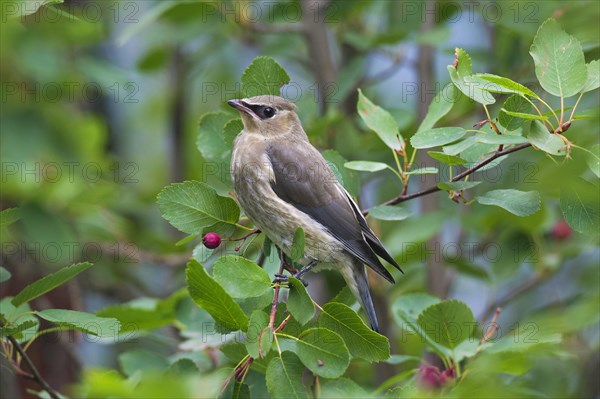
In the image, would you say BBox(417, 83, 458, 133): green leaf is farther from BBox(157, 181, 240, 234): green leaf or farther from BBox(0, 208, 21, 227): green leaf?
BBox(0, 208, 21, 227): green leaf

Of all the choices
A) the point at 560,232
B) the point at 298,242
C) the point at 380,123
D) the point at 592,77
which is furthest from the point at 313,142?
the point at 592,77

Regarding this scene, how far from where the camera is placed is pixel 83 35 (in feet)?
13.4

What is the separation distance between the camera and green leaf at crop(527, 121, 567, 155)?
249cm

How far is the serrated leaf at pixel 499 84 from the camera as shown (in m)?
2.53

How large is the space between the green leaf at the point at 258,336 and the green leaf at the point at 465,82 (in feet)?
3.05

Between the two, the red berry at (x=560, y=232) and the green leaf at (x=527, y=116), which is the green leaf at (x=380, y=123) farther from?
the red berry at (x=560, y=232)

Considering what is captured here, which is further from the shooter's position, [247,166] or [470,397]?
[247,166]

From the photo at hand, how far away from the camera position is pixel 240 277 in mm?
2678

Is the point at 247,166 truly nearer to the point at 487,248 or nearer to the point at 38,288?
the point at 38,288

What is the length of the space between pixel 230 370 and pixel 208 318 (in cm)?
89

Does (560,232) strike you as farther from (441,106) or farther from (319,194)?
(441,106)

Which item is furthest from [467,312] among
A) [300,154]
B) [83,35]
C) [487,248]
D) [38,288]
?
[83,35]

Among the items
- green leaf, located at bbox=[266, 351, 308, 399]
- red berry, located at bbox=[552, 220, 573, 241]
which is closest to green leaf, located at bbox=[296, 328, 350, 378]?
green leaf, located at bbox=[266, 351, 308, 399]

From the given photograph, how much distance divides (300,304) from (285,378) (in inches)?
10.1
